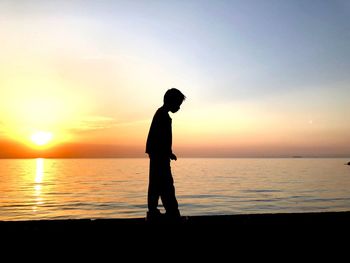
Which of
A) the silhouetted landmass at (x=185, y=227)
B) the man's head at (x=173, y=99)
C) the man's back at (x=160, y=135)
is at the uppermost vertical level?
the man's head at (x=173, y=99)

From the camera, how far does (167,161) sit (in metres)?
6.54

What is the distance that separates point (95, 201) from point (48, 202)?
4293 mm

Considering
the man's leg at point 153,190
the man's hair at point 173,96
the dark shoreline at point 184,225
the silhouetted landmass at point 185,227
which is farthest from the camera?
the man's hair at point 173,96

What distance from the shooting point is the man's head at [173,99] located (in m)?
6.46

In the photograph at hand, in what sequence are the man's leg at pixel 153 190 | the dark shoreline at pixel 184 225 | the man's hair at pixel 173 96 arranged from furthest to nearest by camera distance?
the man's hair at pixel 173 96 < the man's leg at pixel 153 190 < the dark shoreline at pixel 184 225

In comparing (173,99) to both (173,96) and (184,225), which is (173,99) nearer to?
(173,96)

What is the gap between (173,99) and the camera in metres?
6.49

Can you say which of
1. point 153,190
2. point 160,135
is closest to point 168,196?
point 153,190

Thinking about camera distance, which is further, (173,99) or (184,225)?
(173,99)

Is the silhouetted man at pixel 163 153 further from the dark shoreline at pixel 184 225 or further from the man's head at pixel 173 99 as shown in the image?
the dark shoreline at pixel 184 225

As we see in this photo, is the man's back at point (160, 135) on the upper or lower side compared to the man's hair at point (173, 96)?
lower

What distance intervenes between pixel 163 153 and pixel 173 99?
3.42 feet

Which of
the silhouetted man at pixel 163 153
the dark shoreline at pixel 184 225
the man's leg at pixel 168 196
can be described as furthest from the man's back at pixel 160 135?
the dark shoreline at pixel 184 225

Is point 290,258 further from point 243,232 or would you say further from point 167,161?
point 167,161
